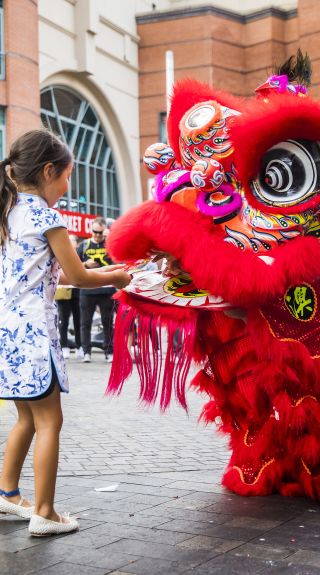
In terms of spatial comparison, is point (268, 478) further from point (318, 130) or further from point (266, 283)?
point (318, 130)

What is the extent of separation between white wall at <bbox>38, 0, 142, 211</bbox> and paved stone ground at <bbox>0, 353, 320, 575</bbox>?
21.8 metres

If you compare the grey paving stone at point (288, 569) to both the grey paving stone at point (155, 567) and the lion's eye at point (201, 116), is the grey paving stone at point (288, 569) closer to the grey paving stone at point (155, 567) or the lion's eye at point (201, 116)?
the grey paving stone at point (155, 567)

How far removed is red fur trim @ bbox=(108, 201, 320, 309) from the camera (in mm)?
3639

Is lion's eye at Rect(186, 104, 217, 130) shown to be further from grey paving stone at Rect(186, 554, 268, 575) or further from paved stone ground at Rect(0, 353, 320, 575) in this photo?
grey paving stone at Rect(186, 554, 268, 575)

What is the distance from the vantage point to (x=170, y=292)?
3916 mm

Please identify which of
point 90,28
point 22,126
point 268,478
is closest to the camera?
point 268,478

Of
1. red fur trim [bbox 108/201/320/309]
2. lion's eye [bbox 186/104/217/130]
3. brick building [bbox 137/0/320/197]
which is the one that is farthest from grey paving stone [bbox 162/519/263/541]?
brick building [bbox 137/0/320/197]

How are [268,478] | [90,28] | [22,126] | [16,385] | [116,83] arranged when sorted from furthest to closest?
[116,83] < [90,28] < [22,126] < [268,478] < [16,385]

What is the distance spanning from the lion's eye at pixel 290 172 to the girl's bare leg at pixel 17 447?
1461 millimetres

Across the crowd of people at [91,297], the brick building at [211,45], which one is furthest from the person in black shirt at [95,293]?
the brick building at [211,45]

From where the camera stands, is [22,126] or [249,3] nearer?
[22,126]

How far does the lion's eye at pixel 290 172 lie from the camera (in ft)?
12.4

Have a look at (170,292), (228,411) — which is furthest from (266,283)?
(228,411)

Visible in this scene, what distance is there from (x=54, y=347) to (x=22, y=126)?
21.2 metres
